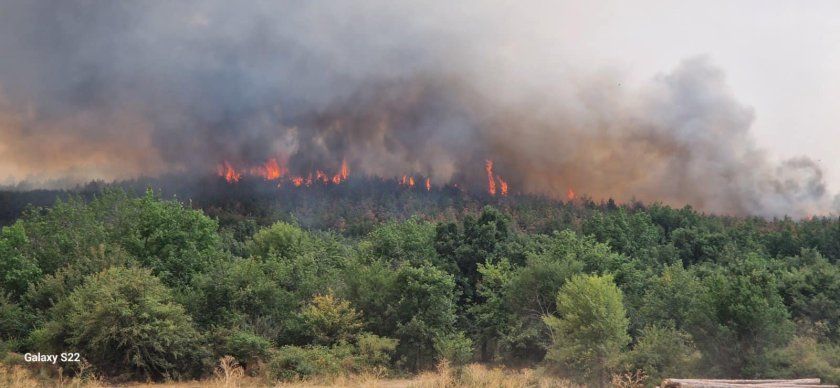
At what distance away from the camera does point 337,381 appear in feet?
101

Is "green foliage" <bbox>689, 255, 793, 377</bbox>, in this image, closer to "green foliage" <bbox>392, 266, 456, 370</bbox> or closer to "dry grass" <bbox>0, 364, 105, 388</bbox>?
"green foliage" <bbox>392, 266, 456, 370</bbox>

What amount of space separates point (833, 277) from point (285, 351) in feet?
112

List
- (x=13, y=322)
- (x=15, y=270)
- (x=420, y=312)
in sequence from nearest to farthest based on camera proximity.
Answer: (x=13, y=322), (x=420, y=312), (x=15, y=270)

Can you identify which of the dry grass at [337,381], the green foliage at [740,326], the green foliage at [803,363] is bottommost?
the dry grass at [337,381]

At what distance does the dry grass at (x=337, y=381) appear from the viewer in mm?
26250

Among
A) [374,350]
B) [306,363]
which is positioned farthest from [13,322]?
[374,350]

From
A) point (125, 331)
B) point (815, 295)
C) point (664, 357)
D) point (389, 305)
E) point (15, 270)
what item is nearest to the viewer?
point (664, 357)

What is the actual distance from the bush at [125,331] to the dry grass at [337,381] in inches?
41.9

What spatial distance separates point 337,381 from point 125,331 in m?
9.84

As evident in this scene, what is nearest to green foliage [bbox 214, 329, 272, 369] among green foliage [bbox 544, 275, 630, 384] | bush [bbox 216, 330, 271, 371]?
bush [bbox 216, 330, 271, 371]

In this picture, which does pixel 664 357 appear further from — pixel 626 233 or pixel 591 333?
pixel 626 233

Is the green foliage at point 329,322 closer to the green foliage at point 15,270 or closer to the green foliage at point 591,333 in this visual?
the green foliage at point 591,333

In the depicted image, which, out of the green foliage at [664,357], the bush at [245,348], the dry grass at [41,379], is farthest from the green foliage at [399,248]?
the dry grass at [41,379]

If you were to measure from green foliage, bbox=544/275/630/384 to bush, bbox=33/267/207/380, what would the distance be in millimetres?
17598
